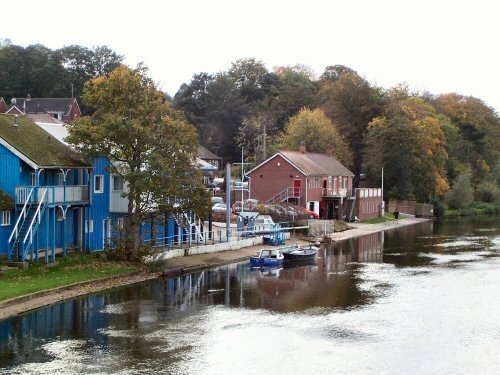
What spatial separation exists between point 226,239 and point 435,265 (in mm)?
16653

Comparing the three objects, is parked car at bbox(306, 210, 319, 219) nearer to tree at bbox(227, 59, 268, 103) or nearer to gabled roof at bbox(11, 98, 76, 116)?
gabled roof at bbox(11, 98, 76, 116)

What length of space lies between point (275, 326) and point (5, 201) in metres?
18.0

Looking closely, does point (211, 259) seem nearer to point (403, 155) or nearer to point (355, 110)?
point (403, 155)

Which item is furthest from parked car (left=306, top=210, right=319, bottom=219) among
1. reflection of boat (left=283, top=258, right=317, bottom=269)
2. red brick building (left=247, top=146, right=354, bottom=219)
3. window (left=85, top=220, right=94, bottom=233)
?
window (left=85, top=220, right=94, bottom=233)

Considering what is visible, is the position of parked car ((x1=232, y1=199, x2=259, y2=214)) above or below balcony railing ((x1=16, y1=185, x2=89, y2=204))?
below

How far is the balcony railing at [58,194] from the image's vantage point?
136 ft

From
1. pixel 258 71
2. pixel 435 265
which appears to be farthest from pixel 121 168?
pixel 258 71

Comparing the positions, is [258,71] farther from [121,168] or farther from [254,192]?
[121,168]

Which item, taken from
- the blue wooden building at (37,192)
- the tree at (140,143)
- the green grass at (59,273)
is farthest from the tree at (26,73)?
the green grass at (59,273)

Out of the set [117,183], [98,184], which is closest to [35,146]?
Answer: [98,184]

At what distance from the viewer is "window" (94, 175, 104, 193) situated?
48.5m

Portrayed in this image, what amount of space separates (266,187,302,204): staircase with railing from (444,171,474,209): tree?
44.7m

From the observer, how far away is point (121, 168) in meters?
45.5

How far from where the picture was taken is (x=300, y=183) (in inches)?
3228
